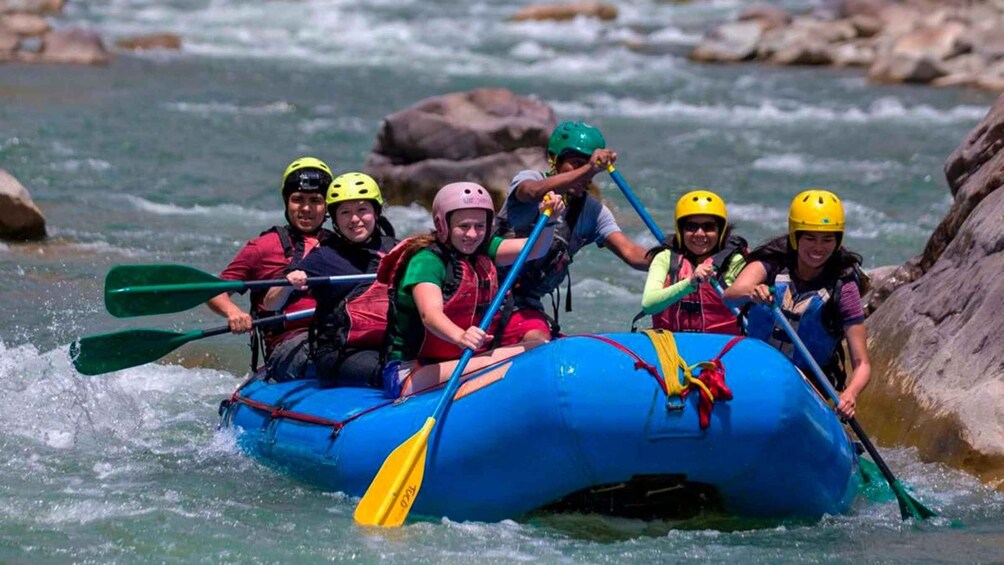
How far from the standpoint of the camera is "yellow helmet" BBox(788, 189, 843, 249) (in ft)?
20.5

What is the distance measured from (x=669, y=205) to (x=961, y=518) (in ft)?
25.8

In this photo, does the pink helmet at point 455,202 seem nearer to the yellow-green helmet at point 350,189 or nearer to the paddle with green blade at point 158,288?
the yellow-green helmet at point 350,189

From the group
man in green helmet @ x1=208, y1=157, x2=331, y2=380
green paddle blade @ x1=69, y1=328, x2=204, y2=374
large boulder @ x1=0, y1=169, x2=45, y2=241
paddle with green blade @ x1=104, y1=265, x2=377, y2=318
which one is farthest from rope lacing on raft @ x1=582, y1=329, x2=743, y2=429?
large boulder @ x1=0, y1=169, x2=45, y2=241

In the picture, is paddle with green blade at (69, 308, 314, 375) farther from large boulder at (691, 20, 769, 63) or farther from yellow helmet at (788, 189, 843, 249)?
large boulder at (691, 20, 769, 63)

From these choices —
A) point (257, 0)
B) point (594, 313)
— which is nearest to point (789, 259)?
point (594, 313)

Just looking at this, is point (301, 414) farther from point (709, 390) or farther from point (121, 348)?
point (709, 390)

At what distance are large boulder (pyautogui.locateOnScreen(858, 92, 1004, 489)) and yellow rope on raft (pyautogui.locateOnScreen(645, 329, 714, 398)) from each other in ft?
5.81

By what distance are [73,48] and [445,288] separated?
1778 cm

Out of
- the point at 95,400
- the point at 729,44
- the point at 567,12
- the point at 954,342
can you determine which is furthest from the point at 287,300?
the point at 567,12

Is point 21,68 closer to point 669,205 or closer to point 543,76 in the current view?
point 543,76

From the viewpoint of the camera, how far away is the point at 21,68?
21.4 meters

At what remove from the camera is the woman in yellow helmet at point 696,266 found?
6355 millimetres

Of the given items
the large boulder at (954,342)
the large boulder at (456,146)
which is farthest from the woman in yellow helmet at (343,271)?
the large boulder at (456,146)

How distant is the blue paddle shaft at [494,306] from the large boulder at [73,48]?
56.3 feet
